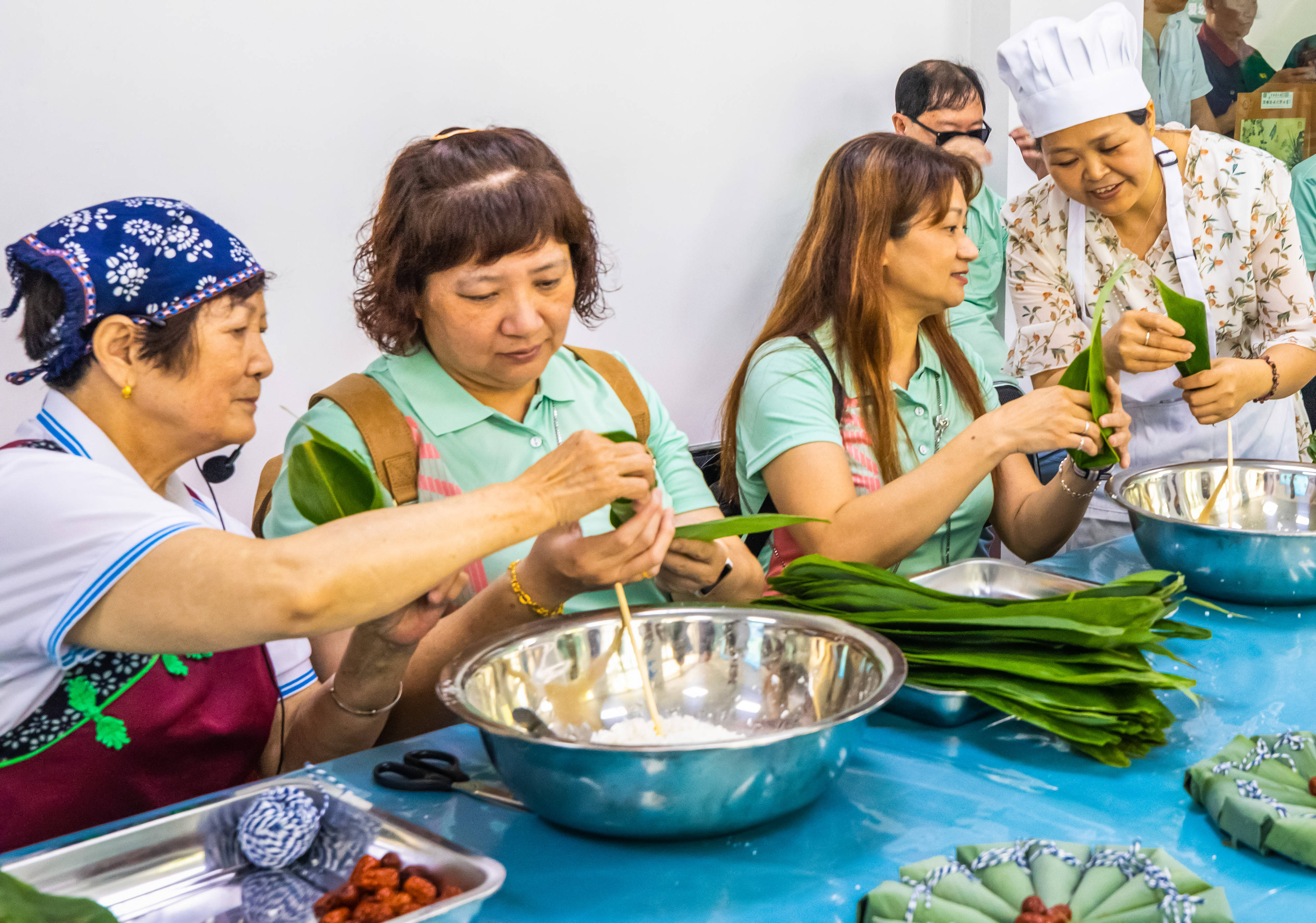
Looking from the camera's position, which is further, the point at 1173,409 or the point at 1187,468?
the point at 1173,409

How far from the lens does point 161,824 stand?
1105 millimetres

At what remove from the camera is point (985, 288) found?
13.6 feet

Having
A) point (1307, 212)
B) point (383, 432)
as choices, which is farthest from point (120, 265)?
point (1307, 212)

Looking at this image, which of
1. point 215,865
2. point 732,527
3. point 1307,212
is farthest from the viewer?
point 1307,212

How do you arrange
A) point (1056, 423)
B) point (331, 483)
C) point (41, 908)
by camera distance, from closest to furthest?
point (41, 908) → point (331, 483) → point (1056, 423)

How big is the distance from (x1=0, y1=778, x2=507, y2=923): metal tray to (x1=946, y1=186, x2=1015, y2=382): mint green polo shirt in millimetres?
3317

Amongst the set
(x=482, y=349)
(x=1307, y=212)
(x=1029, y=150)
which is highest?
(x=1029, y=150)

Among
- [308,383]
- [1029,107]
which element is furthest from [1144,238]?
[308,383]

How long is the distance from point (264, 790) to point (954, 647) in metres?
0.81

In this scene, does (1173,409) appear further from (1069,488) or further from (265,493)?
(265,493)

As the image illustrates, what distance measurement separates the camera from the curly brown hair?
1685mm

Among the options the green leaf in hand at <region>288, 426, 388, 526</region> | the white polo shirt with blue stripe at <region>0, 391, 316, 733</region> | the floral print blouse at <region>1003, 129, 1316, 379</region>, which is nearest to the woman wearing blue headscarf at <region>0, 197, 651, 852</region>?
the white polo shirt with blue stripe at <region>0, 391, 316, 733</region>

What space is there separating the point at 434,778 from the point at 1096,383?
1.30 m

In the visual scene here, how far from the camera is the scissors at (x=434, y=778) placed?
1205mm
